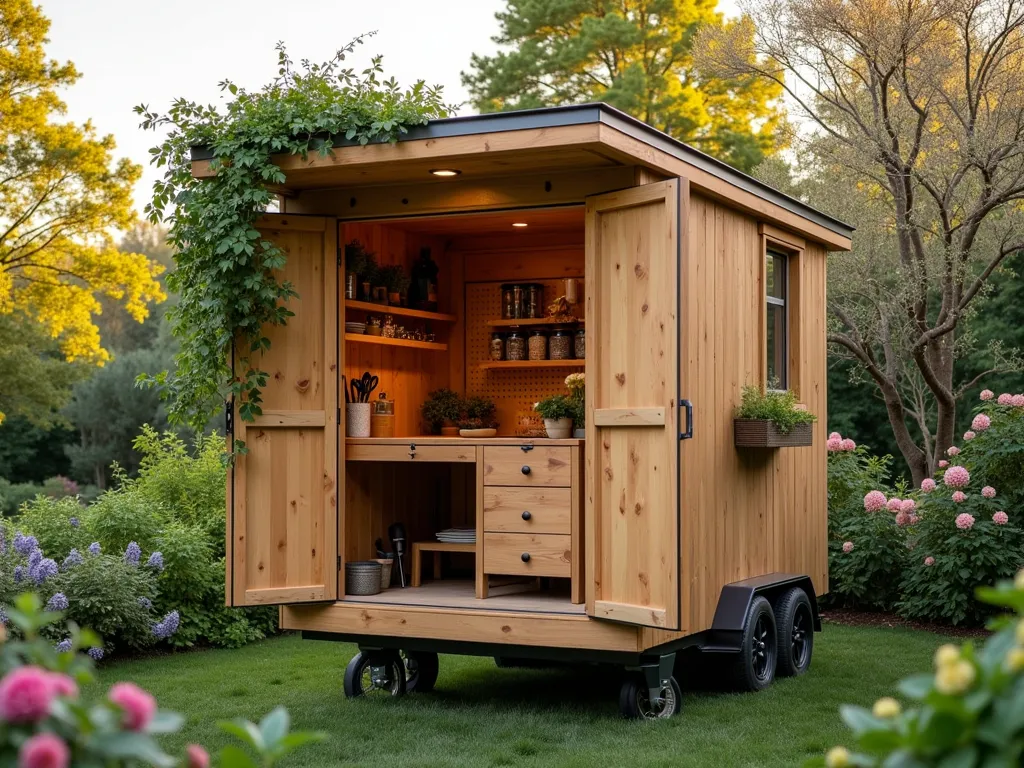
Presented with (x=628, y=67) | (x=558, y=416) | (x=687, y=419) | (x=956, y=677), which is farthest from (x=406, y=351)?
(x=628, y=67)

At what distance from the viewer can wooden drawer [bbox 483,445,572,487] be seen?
645 centimetres

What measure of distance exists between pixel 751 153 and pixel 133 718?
70.1ft

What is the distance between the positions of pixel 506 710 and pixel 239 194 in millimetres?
2998

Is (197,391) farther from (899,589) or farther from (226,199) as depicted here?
(899,589)

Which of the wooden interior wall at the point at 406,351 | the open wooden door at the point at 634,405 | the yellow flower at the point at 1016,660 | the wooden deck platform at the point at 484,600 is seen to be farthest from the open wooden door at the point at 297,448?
the yellow flower at the point at 1016,660

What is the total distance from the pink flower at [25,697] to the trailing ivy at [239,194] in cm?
461

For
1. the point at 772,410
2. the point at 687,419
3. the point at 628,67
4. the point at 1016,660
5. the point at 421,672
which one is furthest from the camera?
the point at 628,67

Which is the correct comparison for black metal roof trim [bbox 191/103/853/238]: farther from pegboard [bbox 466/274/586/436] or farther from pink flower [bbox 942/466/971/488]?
pink flower [bbox 942/466/971/488]

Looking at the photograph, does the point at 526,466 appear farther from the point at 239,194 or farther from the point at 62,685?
the point at 62,685

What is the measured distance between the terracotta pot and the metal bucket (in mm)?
1248

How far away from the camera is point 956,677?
180 centimetres

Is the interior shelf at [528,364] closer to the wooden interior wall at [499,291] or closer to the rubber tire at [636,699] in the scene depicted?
the wooden interior wall at [499,291]

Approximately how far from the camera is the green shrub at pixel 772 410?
23.1 feet

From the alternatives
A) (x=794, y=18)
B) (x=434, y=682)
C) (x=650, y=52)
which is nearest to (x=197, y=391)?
(x=434, y=682)
